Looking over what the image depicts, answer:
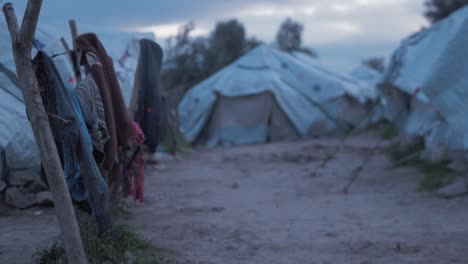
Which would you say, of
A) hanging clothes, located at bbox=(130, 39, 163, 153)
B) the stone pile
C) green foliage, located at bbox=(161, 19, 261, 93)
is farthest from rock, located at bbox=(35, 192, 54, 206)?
green foliage, located at bbox=(161, 19, 261, 93)

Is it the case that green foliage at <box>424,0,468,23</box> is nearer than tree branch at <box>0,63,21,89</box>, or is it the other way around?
tree branch at <box>0,63,21,89</box>

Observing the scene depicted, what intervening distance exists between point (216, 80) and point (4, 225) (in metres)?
13.7

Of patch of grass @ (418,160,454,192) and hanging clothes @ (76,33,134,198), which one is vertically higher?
hanging clothes @ (76,33,134,198)

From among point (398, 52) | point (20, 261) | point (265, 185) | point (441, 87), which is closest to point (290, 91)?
point (398, 52)

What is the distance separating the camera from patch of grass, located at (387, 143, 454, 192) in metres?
7.72

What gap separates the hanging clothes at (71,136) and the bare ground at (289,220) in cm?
100

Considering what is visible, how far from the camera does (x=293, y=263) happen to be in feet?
14.8

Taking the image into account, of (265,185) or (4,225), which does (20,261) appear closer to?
(4,225)

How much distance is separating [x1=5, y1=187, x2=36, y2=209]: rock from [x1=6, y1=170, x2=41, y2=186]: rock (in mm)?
77

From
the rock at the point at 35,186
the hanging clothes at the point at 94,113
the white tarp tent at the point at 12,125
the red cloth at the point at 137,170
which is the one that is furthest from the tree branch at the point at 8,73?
the hanging clothes at the point at 94,113

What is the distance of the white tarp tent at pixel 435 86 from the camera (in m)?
7.41

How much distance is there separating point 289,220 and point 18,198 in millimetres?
3056

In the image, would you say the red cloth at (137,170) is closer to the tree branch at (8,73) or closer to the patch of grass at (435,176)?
the tree branch at (8,73)

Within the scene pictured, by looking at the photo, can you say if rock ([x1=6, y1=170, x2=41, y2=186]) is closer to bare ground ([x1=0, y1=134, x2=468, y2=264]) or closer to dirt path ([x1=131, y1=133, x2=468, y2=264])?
bare ground ([x1=0, y1=134, x2=468, y2=264])
